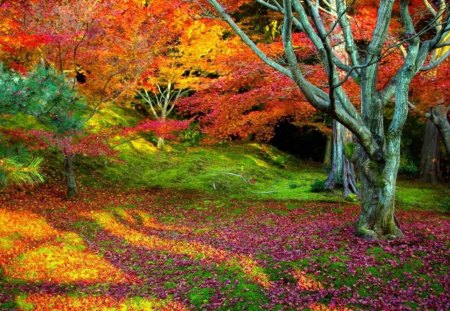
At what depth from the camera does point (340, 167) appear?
49.6ft

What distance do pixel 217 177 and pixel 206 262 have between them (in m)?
10.4

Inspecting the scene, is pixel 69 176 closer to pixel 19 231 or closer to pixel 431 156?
pixel 19 231

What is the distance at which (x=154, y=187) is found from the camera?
16375 millimetres

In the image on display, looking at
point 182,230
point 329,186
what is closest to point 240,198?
point 329,186

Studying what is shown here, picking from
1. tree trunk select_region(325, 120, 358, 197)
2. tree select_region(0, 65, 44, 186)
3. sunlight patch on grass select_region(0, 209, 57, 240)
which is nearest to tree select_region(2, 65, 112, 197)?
tree select_region(0, 65, 44, 186)

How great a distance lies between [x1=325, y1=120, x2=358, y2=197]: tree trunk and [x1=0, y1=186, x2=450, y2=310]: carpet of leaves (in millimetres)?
2972

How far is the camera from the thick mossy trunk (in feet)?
26.1

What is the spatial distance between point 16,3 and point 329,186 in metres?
12.2

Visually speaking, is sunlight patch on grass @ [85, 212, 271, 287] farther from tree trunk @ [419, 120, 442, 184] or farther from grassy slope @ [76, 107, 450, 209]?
tree trunk @ [419, 120, 442, 184]

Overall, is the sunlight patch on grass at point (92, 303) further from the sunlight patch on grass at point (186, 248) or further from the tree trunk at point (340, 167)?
the tree trunk at point (340, 167)

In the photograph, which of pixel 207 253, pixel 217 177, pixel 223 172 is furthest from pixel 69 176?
pixel 223 172

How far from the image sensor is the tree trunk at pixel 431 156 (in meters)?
21.0

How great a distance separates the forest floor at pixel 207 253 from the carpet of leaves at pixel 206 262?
2 centimetres

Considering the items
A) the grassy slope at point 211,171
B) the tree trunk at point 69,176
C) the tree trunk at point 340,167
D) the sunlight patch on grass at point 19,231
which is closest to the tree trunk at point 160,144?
the grassy slope at point 211,171
